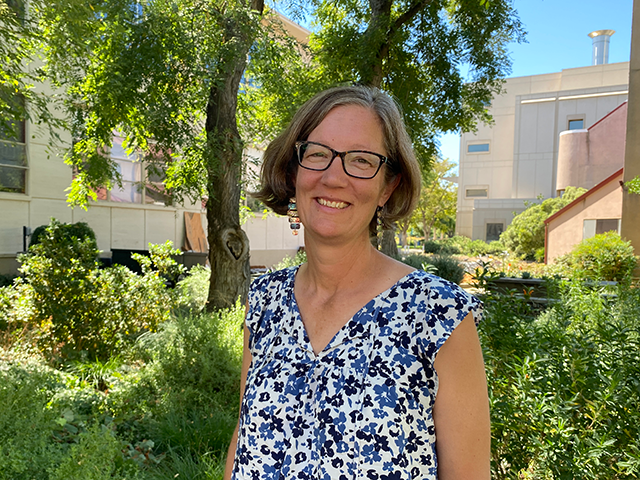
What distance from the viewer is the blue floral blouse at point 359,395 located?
128 cm

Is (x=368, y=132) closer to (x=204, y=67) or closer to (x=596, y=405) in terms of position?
(x=596, y=405)

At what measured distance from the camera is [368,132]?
155 cm

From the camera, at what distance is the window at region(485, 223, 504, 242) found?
32719 millimetres

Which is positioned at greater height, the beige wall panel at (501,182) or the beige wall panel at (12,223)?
the beige wall panel at (501,182)

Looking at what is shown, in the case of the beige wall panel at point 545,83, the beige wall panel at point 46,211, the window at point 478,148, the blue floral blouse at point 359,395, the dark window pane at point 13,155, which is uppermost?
the beige wall panel at point 545,83

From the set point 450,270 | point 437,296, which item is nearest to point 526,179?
point 450,270

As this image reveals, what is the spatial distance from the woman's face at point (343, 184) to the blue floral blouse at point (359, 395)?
27cm

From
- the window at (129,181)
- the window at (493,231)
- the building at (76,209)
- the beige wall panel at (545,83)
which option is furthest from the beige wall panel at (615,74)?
the window at (129,181)

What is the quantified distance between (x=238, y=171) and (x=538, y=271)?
1193 centimetres

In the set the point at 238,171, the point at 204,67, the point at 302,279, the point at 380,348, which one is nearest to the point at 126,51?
the point at 204,67

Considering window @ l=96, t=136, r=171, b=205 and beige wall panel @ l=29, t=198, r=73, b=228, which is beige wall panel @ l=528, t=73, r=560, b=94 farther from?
beige wall panel @ l=29, t=198, r=73, b=228

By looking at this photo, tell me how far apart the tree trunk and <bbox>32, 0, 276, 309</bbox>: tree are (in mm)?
15

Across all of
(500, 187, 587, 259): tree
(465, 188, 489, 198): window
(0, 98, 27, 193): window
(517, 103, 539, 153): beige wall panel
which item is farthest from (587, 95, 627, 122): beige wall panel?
(0, 98, 27, 193): window

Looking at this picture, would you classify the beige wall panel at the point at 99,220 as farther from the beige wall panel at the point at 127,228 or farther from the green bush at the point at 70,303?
the green bush at the point at 70,303
